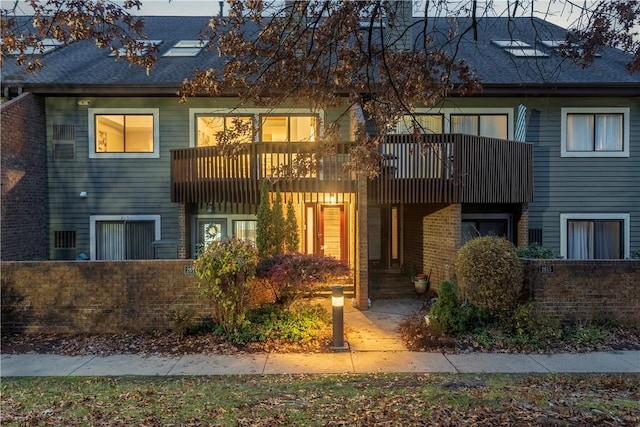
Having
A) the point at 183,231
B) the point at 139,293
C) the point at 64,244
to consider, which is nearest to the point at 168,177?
the point at 183,231

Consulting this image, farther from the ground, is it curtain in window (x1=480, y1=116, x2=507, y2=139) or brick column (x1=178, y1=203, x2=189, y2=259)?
curtain in window (x1=480, y1=116, x2=507, y2=139)

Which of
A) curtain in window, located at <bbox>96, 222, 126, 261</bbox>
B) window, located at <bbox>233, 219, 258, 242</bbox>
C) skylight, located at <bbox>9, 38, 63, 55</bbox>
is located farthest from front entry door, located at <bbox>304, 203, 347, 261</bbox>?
skylight, located at <bbox>9, 38, 63, 55</bbox>

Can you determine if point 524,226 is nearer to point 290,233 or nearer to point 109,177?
point 290,233

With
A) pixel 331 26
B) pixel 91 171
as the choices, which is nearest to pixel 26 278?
pixel 91 171

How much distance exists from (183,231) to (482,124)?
8.94m

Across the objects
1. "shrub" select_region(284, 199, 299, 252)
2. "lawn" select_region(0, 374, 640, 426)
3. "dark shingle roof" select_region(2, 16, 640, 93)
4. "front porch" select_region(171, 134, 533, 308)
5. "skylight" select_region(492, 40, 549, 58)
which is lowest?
"lawn" select_region(0, 374, 640, 426)

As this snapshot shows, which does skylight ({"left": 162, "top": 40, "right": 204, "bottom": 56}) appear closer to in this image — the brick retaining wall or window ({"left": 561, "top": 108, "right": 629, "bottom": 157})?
the brick retaining wall

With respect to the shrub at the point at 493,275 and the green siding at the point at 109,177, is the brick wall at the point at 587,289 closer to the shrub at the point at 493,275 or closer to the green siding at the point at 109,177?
the shrub at the point at 493,275

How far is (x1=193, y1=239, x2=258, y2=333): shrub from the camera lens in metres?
7.62

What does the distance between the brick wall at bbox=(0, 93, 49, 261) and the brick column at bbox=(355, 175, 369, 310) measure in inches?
346

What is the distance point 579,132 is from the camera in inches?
485

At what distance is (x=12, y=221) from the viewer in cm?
1090

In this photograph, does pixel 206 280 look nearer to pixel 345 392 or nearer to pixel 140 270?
pixel 140 270

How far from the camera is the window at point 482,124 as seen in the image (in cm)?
1234
